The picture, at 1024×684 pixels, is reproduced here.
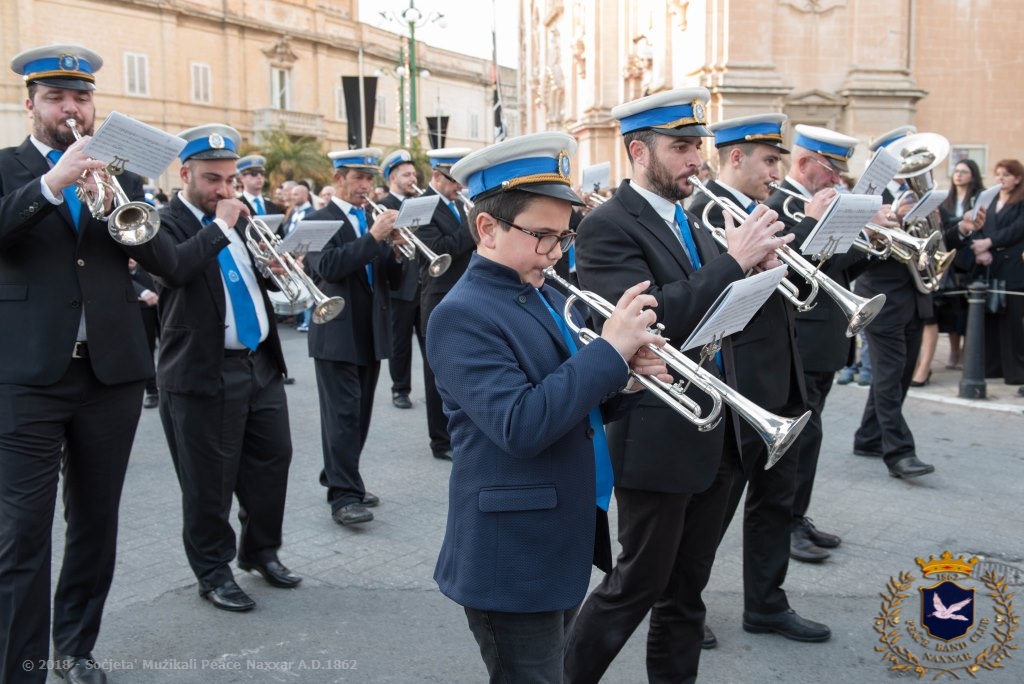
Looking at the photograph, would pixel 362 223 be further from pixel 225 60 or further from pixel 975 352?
pixel 225 60

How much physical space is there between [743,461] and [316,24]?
175 ft

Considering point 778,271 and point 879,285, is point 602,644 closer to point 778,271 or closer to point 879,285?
point 778,271

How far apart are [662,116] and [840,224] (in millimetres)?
1193

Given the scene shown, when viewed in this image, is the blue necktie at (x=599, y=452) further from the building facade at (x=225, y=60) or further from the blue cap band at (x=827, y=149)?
the building facade at (x=225, y=60)

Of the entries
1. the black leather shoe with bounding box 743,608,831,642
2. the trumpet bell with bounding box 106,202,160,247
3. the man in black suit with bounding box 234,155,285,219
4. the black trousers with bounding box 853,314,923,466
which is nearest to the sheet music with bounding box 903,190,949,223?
the black trousers with bounding box 853,314,923,466

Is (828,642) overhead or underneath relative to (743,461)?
underneath

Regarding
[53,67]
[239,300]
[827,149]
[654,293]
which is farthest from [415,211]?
[654,293]

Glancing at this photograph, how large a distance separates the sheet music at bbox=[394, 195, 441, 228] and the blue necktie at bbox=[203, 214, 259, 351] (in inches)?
62.8

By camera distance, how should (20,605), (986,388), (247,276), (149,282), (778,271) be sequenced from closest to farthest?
(778,271), (20,605), (247,276), (149,282), (986,388)

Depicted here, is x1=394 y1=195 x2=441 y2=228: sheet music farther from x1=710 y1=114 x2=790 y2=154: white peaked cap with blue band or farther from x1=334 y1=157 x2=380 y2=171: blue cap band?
x1=710 y1=114 x2=790 y2=154: white peaked cap with blue band

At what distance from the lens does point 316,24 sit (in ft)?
173

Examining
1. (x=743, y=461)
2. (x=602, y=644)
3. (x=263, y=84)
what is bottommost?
(x=602, y=644)

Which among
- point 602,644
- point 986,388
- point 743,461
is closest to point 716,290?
point 743,461

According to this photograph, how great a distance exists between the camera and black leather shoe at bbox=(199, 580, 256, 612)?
478 cm
